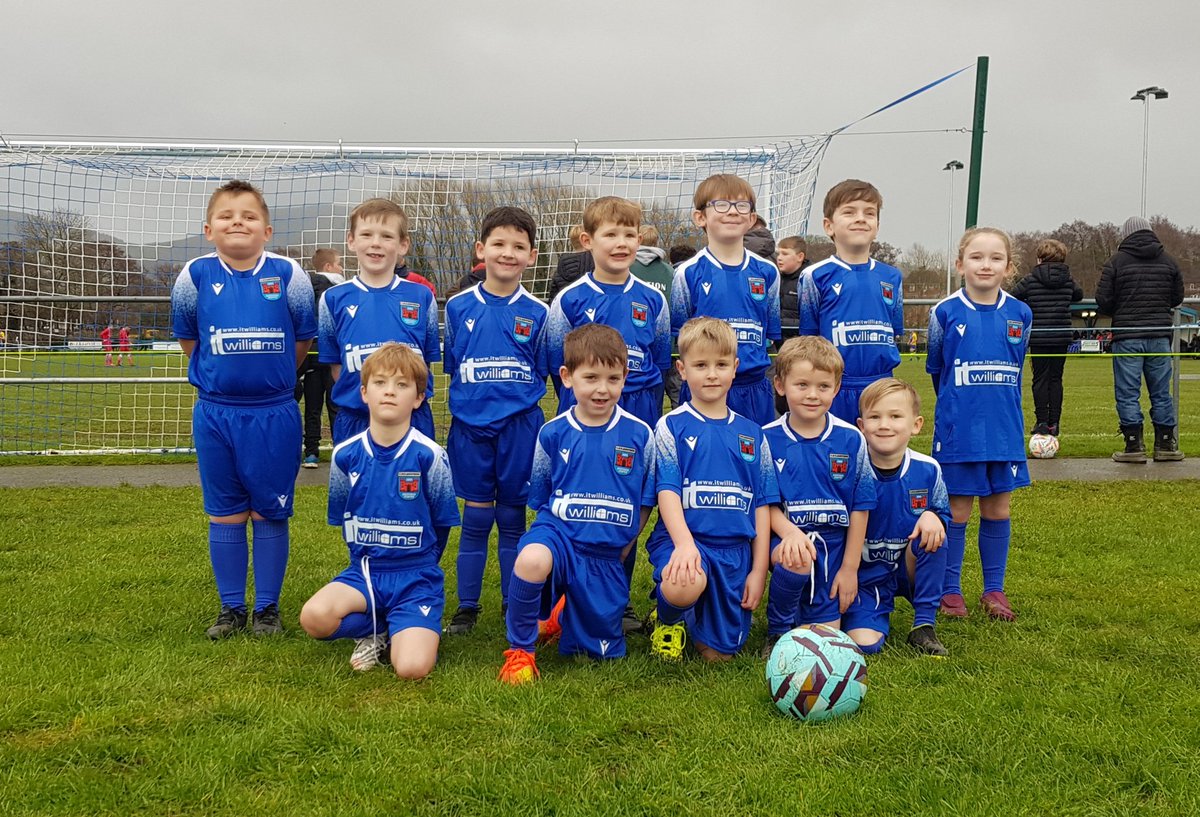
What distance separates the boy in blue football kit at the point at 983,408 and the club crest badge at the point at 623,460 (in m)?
1.62

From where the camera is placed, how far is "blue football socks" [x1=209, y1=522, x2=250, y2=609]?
425 centimetres

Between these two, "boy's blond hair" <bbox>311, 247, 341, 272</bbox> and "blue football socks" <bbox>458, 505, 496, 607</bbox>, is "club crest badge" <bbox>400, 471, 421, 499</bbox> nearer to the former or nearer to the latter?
"blue football socks" <bbox>458, 505, 496, 607</bbox>

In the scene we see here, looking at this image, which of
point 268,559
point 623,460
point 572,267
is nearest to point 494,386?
point 623,460

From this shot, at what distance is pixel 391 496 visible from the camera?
3.87 metres

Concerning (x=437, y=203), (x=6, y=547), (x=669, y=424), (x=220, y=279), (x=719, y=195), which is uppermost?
(x=437, y=203)

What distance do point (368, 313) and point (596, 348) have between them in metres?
1.11

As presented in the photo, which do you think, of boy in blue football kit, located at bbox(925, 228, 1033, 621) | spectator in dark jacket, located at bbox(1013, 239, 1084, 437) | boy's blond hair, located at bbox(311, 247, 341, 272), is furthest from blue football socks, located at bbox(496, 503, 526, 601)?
spectator in dark jacket, located at bbox(1013, 239, 1084, 437)

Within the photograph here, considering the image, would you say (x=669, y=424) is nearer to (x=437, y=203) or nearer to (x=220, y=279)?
(x=220, y=279)

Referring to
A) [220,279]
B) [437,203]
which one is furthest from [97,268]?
[220,279]

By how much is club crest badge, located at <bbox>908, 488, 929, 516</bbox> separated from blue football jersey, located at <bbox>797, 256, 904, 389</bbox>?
57 centimetres

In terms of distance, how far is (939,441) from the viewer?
15.3 ft

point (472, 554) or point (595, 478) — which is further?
point (472, 554)

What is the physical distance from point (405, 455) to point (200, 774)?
4.90ft

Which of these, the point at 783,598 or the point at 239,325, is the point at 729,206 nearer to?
the point at 783,598
